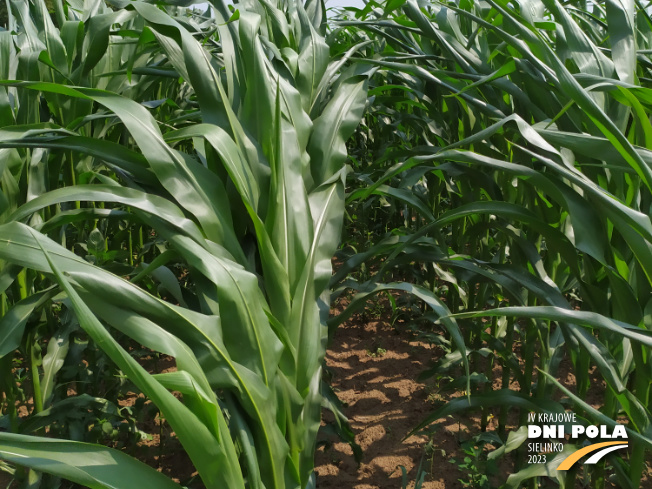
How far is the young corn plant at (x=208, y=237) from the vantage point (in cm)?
71

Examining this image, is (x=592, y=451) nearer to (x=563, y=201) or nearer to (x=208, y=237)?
(x=563, y=201)

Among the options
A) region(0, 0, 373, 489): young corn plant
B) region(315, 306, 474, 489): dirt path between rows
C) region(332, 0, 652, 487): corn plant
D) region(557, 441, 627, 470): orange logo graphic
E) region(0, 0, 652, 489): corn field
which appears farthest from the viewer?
region(315, 306, 474, 489): dirt path between rows

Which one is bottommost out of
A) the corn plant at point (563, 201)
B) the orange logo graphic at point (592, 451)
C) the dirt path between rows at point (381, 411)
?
the dirt path between rows at point (381, 411)

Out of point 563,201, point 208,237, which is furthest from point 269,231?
point 563,201

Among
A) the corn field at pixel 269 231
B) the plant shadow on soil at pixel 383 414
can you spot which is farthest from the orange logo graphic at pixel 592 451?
the plant shadow on soil at pixel 383 414

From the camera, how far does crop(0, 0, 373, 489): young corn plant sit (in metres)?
0.71

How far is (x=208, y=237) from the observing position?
1.02 meters

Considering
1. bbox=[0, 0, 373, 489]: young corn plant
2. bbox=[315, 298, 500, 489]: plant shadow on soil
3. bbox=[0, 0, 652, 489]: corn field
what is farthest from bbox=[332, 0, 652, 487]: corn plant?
bbox=[315, 298, 500, 489]: plant shadow on soil

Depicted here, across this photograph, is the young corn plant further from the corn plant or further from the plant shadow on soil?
the plant shadow on soil

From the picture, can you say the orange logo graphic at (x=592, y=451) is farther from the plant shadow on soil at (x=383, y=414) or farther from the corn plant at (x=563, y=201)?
the plant shadow on soil at (x=383, y=414)

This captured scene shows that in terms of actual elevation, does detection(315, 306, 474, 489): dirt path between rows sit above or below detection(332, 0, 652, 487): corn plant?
below

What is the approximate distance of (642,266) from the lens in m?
1.00

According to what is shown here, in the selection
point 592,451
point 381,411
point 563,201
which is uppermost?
point 563,201

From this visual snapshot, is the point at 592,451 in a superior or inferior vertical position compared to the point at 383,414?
superior
